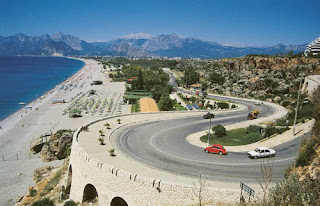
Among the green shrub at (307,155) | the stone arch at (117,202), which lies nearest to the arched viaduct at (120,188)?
the stone arch at (117,202)

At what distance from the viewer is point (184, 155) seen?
22312 mm

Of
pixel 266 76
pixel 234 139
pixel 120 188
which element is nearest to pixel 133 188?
pixel 120 188

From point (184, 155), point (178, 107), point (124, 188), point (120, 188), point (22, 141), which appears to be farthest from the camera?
point (178, 107)

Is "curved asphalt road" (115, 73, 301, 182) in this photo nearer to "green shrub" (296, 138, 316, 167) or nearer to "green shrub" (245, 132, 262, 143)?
"green shrub" (296, 138, 316, 167)

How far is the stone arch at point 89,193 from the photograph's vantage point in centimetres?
1994

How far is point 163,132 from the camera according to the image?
30.2 meters

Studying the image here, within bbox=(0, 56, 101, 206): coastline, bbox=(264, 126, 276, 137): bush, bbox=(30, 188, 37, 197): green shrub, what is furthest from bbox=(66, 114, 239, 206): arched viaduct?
bbox=(264, 126, 276, 137): bush

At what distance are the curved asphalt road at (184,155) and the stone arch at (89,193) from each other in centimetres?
480

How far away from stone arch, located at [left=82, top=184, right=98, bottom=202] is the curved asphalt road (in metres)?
4.80

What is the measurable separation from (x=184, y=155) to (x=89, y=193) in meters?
9.97

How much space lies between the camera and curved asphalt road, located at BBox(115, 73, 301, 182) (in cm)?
1820

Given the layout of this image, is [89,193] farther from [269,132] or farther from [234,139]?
[269,132]

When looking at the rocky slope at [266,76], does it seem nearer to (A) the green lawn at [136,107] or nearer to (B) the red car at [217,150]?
(A) the green lawn at [136,107]

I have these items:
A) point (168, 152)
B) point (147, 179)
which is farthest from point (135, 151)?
point (147, 179)
